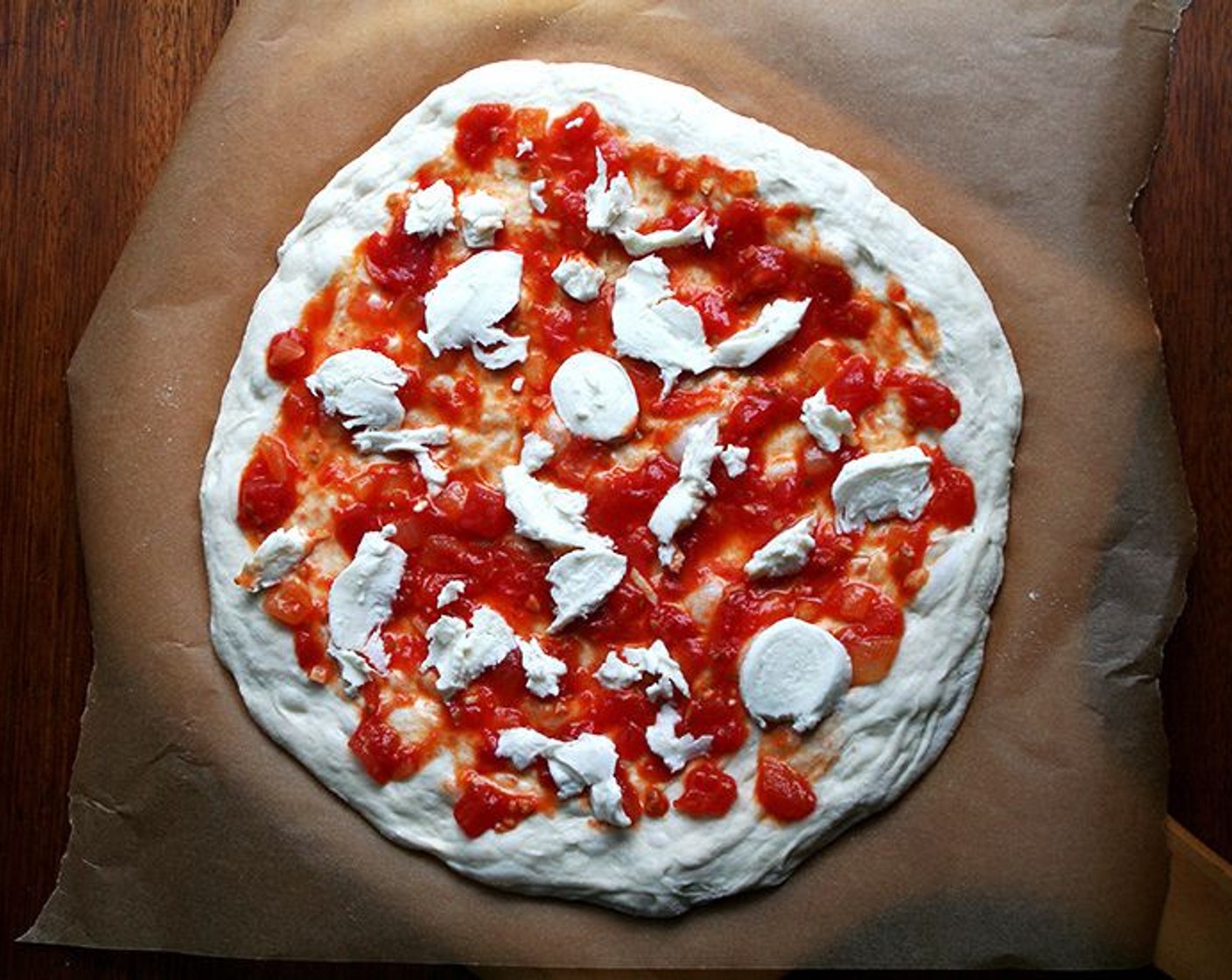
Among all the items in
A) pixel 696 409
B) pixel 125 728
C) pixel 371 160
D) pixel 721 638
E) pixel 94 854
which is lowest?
pixel 94 854

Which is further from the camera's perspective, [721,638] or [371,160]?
[371,160]

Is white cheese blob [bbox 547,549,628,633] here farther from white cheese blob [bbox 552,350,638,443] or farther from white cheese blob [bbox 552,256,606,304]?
white cheese blob [bbox 552,256,606,304]

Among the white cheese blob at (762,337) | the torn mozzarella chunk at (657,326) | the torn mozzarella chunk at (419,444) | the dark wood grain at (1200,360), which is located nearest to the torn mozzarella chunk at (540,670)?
the torn mozzarella chunk at (419,444)

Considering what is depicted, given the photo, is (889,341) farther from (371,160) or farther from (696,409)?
(371,160)

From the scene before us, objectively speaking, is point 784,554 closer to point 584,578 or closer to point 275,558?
point 584,578

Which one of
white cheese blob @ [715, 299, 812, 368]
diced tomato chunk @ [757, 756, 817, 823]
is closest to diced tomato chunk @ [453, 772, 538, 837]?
diced tomato chunk @ [757, 756, 817, 823]

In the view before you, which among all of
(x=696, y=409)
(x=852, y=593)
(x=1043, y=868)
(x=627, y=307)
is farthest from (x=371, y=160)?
A: (x=1043, y=868)

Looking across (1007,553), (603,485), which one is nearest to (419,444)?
(603,485)
